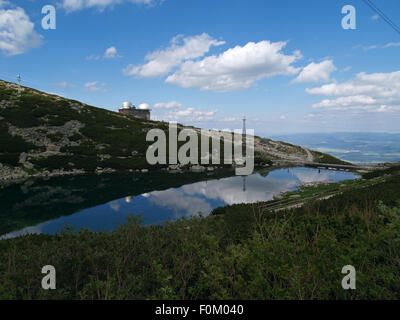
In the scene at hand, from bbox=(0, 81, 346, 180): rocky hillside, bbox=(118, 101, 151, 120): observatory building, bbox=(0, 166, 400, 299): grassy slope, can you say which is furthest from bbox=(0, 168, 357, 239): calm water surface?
bbox=(118, 101, 151, 120): observatory building

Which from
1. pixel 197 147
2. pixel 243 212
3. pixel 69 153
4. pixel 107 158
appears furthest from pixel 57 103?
pixel 243 212

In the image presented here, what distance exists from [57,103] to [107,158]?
131 ft

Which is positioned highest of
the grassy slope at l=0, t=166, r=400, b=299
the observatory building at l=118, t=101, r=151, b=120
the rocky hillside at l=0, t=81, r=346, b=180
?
the observatory building at l=118, t=101, r=151, b=120

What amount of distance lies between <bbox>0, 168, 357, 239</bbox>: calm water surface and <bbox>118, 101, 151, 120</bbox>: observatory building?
9858 cm

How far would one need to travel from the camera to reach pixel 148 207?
33062 mm

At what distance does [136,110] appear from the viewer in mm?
143125

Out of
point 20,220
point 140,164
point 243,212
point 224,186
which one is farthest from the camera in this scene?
point 140,164

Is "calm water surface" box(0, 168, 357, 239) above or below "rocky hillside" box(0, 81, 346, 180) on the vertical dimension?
below

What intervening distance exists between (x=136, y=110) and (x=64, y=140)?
80.9 m

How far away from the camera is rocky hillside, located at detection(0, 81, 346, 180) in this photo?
54406mm

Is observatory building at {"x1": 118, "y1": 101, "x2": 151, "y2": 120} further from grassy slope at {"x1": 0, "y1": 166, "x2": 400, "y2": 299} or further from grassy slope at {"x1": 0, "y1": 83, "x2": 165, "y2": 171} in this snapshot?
grassy slope at {"x1": 0, "y1": 166, "x2": 400, "y2": 299}

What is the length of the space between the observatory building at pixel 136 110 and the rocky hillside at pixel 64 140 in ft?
168
